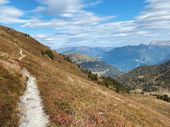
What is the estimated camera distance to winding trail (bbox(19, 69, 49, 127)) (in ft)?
74.2

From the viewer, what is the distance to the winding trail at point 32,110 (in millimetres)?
22609

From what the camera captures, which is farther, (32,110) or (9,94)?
(9,94)

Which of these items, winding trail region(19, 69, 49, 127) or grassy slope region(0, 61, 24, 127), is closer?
grassy slope region(0, 61, 24, 127)

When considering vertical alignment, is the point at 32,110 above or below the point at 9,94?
below

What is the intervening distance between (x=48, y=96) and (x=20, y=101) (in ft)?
11.2

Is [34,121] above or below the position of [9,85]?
below

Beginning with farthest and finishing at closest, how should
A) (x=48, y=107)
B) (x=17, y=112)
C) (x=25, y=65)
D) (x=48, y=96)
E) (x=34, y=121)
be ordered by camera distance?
(x=25, y=65), (x=48, y=96), (x=48, y=107), (x=17, y=112), (x=34, y=121)

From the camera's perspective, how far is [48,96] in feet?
101

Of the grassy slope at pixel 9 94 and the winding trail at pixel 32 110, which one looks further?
the winding trail at pixel 32 110

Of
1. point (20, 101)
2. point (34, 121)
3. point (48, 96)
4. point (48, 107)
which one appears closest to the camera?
point (34, 121)

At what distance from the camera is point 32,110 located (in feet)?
85.4

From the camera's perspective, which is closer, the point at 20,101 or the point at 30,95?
the point at 20,101

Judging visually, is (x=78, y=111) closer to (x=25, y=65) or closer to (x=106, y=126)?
(x=106, y=126)

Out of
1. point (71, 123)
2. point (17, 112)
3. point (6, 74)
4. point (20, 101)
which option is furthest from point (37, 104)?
point (6, 74)
